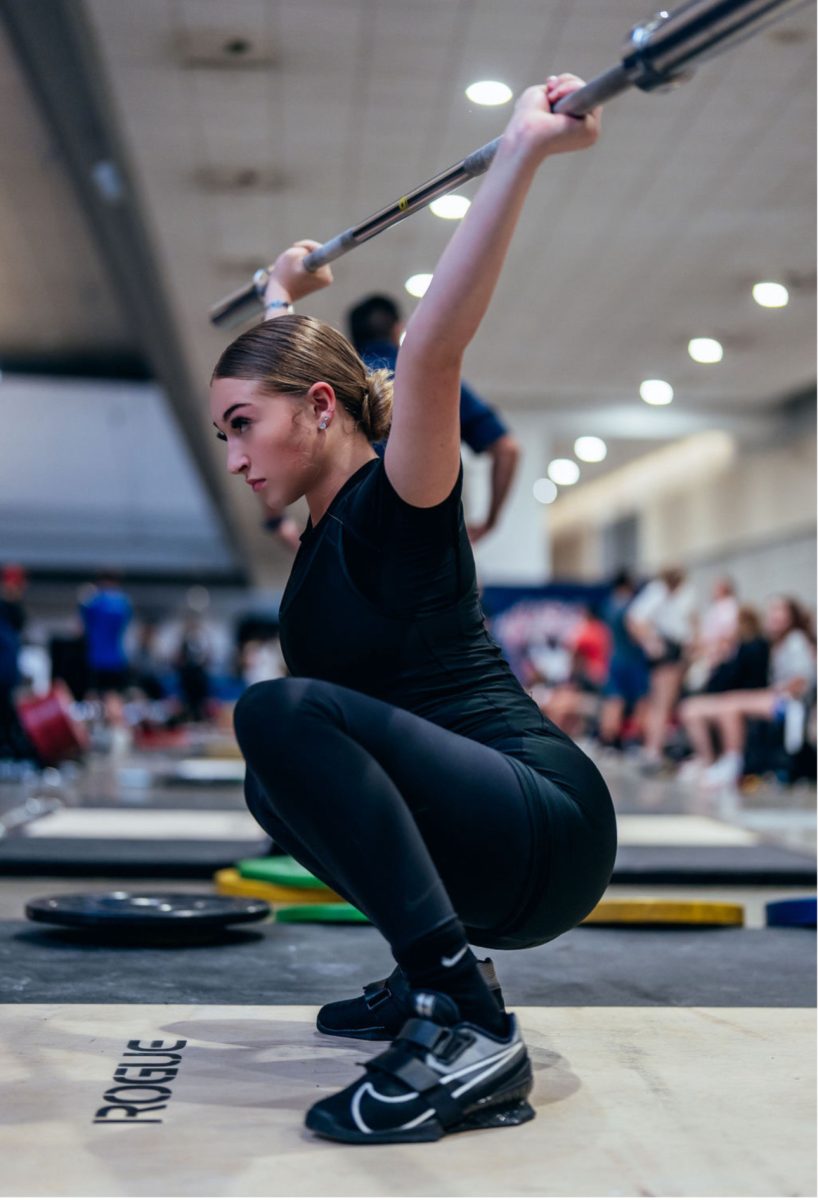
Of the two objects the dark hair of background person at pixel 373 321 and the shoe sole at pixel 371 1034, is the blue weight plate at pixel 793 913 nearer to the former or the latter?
the shoe sole at pixel 371 1034

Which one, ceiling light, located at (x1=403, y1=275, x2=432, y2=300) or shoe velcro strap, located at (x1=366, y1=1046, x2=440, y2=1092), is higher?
ceiling light, located at (x1=403, y1=275, x2=432, y2=300)

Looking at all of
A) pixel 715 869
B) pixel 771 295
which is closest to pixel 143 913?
pixel 715 869

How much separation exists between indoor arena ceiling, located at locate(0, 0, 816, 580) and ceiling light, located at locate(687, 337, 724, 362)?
98 millimetres

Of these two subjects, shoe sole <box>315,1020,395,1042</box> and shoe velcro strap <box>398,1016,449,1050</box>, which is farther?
shoe sole <box>315,1020,395,1042</box>

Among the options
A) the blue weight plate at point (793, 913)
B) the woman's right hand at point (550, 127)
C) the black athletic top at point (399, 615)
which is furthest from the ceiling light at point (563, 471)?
the woman's right hand at point (550, 127)

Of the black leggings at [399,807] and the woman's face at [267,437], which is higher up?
the woman's face at [267,437]

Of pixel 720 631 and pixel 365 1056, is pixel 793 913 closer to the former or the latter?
pixel 365 1056

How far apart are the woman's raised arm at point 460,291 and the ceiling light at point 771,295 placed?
7404 mm

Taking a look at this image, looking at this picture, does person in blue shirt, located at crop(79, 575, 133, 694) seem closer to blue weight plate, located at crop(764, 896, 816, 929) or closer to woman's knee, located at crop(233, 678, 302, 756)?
blue weight plate, located at crop(764, 896, 816, 929)

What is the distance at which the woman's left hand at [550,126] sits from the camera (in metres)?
1.22

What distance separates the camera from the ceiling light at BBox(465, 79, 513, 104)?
5484 mm

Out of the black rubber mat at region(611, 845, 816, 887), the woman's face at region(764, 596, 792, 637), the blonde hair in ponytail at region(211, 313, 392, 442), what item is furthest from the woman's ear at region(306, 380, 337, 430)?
the woman's face at region(764, 596, 792, 637)

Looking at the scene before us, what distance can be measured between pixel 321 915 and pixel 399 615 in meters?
1.20

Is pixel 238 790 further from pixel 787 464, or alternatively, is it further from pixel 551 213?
pixel 787 464
